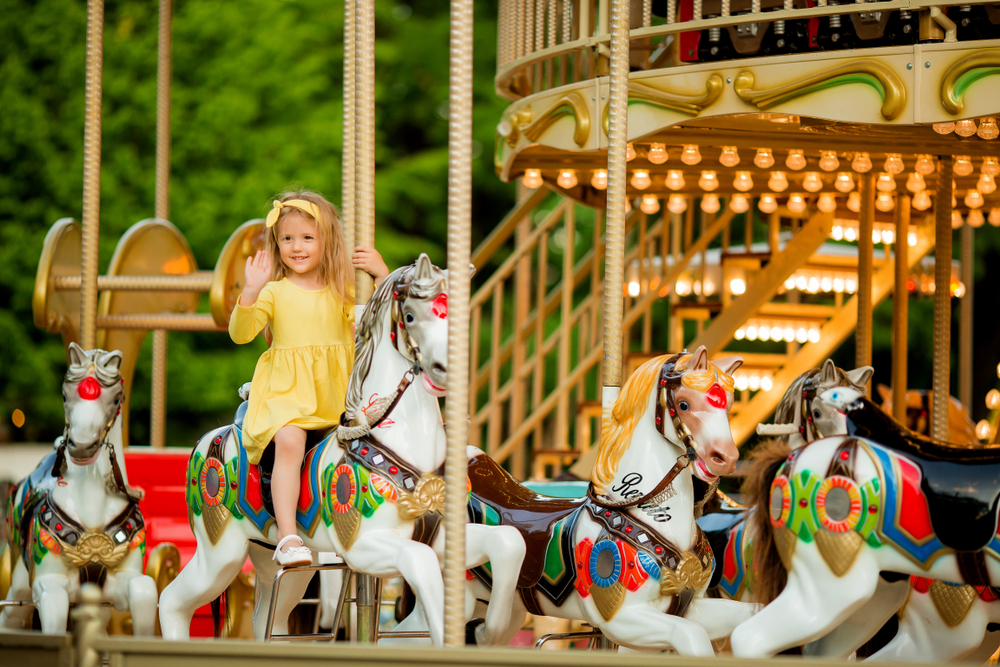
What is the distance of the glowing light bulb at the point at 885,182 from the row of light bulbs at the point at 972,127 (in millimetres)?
1674

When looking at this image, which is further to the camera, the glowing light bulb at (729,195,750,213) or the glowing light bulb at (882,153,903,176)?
the glowing light bulb at (729,195,750,213)

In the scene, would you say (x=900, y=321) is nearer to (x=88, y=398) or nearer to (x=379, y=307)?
(x=379, y=307)

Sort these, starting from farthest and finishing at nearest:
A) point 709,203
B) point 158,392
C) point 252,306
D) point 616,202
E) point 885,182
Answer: point 709,203 → point 158,392 → point 885,182 → point 252,306 → point 616,202

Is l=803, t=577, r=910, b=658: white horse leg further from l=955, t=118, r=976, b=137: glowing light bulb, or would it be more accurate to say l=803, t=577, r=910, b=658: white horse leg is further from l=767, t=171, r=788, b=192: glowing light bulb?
l=767, t=171, r=788, b=192: glowing light bulb

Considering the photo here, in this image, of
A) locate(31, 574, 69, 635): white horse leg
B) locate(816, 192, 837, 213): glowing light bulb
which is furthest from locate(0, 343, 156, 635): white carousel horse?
locate(816, 192, 837, 213): glowing light bulb

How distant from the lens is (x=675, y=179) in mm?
7129

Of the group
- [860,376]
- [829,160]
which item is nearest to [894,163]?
[829,160]

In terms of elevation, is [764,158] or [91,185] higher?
[764,158]

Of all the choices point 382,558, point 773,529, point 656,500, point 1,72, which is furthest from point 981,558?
point 1,72

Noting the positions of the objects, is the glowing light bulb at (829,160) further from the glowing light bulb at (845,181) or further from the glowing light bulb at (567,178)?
the glowing light bulb at (567,178)

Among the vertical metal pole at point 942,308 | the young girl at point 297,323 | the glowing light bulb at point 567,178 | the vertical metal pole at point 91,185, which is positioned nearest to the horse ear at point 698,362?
the young girl at point 297,323

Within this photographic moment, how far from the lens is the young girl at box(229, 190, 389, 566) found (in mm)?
4242

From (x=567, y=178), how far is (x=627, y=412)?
9.91ft

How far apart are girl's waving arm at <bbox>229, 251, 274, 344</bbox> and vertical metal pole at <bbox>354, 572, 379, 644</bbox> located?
93 centimetres
